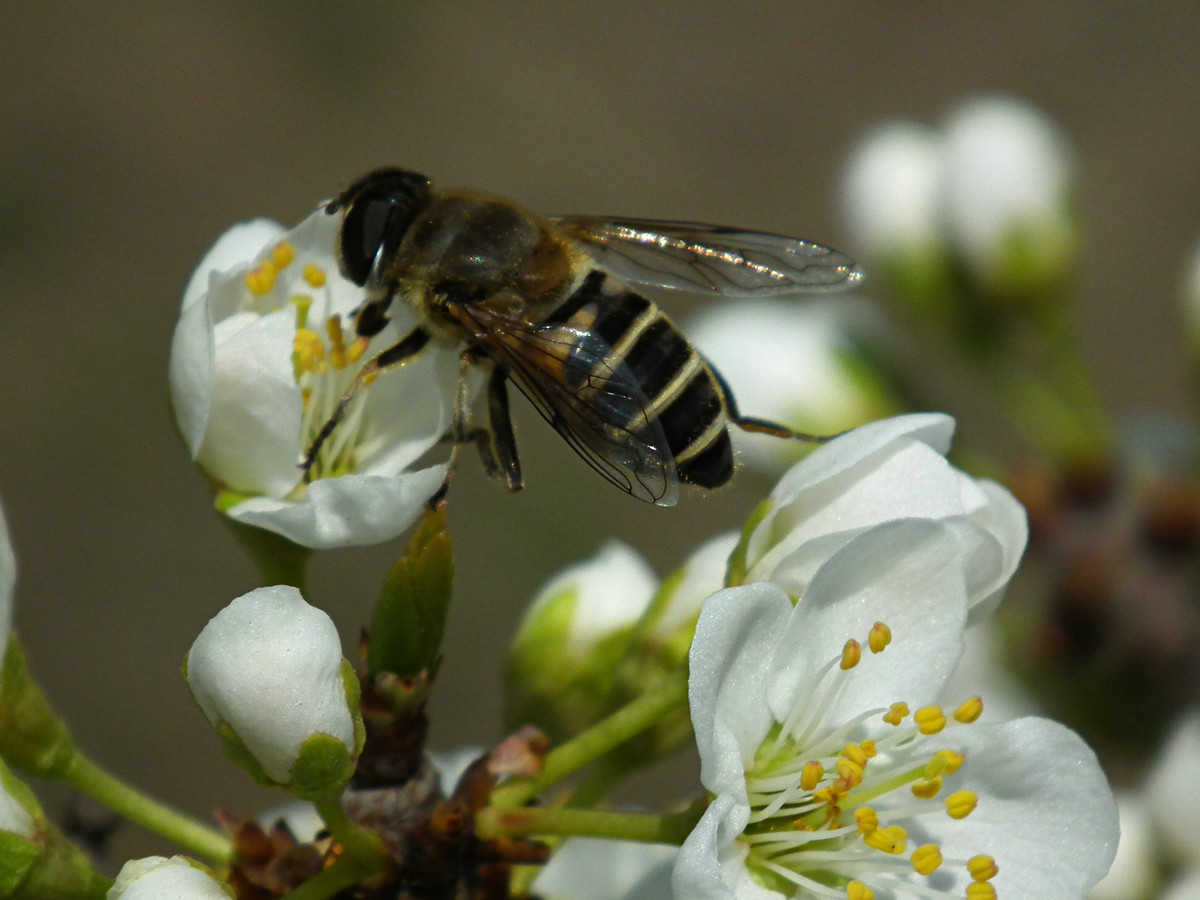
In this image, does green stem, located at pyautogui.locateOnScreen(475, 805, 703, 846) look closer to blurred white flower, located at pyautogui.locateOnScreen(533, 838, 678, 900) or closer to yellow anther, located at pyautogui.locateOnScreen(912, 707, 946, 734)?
yellow anther, located at pyautogui.locateOnScreen(912, 707, 946, 734)

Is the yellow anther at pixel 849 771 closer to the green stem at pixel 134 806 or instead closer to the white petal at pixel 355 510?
the white petal at pixel 355 510

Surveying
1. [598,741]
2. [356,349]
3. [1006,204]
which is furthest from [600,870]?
[1006,204]

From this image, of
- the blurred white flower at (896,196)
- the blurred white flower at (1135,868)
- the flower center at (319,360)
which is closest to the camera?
the flower center at (319,360)

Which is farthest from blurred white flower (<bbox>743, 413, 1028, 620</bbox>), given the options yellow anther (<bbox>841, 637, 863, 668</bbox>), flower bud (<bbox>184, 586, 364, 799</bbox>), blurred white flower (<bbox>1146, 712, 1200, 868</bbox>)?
blurred white flower (<bbox>1146, 712, 1200, 868</bbox>)

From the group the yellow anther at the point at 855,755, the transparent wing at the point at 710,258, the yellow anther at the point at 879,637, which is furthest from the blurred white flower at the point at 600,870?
the transparent wing at the point at 710,258

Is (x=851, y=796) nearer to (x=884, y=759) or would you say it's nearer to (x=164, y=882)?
(x=884, y=759)

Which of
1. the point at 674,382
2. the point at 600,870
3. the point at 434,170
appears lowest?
the point at 434,170

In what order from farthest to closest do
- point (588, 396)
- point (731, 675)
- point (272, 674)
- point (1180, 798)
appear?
point (1180, 798), point (588, 396), point (731, 675), point (272, 674)
